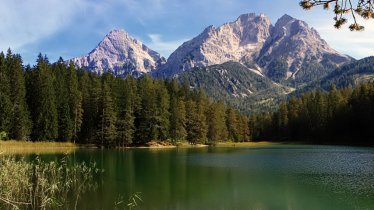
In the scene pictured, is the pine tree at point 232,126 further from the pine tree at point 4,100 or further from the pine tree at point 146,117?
the pine tree at point 4,100

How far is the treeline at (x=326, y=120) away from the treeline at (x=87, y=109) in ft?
154

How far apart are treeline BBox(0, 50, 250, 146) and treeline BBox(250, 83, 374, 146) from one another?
47.1 metres

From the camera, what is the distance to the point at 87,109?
336 ft

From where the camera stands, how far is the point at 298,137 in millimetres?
160250

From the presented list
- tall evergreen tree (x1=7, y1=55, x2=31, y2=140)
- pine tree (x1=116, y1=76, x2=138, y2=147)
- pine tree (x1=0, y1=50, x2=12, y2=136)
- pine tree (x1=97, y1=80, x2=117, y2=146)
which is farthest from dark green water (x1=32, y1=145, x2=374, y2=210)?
pine tree (x1=116, y1=76, x2=138, y2=147)

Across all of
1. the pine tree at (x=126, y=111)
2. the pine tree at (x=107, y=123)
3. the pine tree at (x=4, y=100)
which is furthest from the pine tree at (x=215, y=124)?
the pine tree at (x=4, y=100)

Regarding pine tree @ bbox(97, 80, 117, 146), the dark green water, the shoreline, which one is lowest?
the dark green water

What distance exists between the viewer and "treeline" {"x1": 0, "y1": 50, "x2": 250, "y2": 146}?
8556cm

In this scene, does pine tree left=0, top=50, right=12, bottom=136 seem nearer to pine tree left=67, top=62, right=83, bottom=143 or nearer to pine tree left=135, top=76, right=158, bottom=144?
pine tree left=67, top=62, right=83, bottom=143

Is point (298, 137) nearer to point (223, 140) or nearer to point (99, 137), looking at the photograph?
point (223, 140)

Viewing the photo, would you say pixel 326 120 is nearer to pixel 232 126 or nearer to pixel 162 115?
pixel 232 126

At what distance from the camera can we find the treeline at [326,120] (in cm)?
12550

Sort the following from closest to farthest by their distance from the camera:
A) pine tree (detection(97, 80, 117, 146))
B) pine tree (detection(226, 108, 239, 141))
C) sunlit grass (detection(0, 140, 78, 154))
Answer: sunlit grass (detection(0, 140, 78, 154))
pine tree (detection(97, 80, 117, 146))
pine tree (detection(226, 108, 239, 141))

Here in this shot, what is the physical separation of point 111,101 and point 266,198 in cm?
7658
